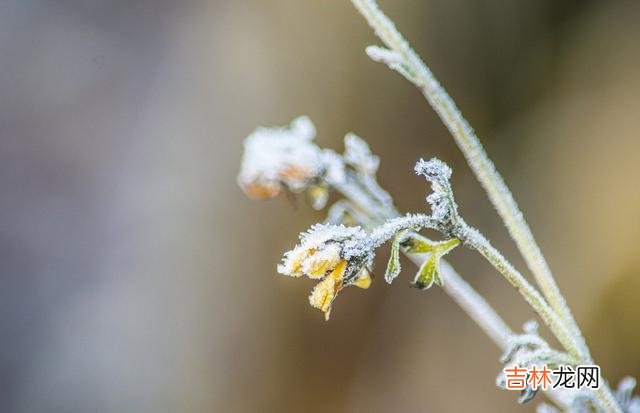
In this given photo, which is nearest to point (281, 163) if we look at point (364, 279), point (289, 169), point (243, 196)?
point (289, 169)

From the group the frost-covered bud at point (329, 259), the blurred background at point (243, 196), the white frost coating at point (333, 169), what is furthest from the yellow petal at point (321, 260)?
the blurred background at point (243, 196)

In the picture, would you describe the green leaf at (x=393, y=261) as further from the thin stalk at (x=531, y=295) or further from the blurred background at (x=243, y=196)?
the blurred background at (x=243, y=196)

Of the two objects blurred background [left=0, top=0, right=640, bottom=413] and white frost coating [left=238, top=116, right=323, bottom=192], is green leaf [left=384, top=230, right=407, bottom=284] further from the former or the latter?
blurred background [left=0, top=0, right=640, bottom=413]

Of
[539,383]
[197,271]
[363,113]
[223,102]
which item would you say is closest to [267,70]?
[223,102]

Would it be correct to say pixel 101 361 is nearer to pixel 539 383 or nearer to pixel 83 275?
pixel 83 275

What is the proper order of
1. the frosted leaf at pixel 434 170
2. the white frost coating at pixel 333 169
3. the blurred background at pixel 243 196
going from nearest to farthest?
the frosted leaf at pixel 434 170 < the white frost coating at pixel 333 169 < the blurred background at pixel 243 196

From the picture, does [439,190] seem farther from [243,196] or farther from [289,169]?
[243,196]
